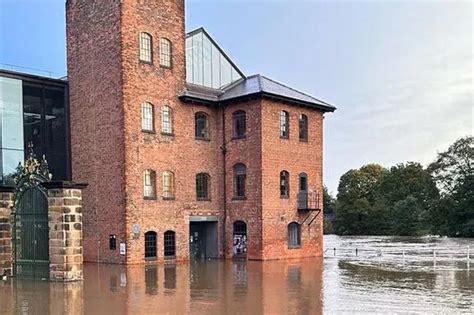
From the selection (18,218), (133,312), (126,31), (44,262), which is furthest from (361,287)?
(126,31)

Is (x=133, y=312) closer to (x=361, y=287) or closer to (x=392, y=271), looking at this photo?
(x=361, y=287)

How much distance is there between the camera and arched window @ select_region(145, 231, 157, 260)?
28402 mm

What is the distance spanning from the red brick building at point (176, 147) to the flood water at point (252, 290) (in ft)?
11.6

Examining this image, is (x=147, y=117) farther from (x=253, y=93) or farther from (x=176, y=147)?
(x=253, y=93)

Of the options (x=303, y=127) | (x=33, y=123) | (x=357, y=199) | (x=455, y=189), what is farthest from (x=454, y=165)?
(x=33, y=123)

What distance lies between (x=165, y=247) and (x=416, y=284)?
45.9 feet

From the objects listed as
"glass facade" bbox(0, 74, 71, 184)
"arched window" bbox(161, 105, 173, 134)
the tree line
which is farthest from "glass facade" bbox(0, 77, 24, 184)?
the tree line

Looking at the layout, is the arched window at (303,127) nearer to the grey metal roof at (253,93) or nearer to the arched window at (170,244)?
the grey metal roof at (253,93)

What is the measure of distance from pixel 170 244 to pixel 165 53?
9.54m

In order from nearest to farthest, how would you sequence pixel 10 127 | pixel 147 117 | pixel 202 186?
1. pixel 10 127
2. pixel 147 117
3. pixel 202 186

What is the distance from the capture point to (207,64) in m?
33.2

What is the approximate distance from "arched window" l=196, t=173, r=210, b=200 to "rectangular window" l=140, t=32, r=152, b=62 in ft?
21.4

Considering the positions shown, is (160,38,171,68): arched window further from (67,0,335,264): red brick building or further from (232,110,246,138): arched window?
(232,110,246,138): arched window

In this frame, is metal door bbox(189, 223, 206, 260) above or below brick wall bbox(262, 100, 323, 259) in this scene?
below
